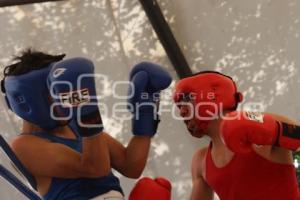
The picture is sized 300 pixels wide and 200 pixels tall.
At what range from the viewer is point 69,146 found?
1.44 metres

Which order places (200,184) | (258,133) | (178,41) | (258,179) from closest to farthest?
(258,133), (258,179), (200,184), (178,41)

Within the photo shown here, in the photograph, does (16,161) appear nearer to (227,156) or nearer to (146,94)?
(146,94)

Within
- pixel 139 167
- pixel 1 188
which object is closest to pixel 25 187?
pixel 139 167

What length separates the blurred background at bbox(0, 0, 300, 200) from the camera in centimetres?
238

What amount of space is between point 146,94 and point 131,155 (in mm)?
155

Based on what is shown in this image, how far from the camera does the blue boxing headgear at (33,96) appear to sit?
1.44 meters

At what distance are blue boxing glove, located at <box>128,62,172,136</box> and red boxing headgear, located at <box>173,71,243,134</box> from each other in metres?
0.12

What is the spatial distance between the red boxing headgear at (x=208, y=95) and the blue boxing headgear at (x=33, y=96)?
344 mm

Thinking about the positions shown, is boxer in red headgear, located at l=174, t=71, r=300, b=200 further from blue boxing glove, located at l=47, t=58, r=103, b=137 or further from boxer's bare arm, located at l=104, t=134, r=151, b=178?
blue boxing glove, located at l=47, t=58, r=103, b=137

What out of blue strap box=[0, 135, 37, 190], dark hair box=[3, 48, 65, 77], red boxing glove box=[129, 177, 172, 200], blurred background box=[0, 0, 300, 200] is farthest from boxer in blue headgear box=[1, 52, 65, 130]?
blurred background box=[0, 0, 300, 200]

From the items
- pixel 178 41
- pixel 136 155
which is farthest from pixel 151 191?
pixel 178 41

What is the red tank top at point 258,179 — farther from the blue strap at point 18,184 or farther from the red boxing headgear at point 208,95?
the blue strap at point 18,184

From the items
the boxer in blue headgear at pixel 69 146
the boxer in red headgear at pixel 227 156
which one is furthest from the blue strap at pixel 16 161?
the boxer in red headgear at pixel 227 156

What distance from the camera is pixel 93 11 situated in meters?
2.45
